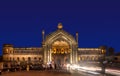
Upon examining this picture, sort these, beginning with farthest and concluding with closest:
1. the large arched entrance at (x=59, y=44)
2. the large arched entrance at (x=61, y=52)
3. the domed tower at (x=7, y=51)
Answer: the large arched entrance at (x=61, y=52)
the domed tower at (x=7, y=51)
the large arched entrance at (x=59, y=44)

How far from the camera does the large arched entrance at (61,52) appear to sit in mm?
107938

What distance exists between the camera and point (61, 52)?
357 ft

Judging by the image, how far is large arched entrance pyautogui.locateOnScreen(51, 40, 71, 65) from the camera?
108 metres

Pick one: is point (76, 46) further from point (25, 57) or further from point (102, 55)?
Result: point (25, 57)

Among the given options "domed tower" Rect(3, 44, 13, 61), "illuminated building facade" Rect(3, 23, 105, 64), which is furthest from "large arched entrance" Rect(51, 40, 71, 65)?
"domed tower" Rect(3, 44, 13, 61)

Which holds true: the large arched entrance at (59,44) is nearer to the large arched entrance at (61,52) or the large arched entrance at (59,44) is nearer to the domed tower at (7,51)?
the large arched entrance at (61,52)

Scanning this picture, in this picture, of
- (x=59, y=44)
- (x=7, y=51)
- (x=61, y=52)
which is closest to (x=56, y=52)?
(x=61, y=52)

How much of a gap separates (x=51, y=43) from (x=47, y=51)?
273 cm

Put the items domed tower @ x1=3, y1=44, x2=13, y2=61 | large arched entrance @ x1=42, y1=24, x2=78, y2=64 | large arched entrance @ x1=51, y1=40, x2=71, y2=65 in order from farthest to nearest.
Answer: large arched entrance @ x1=51, y1=40, x2=71, y2=65 → domed tower @ x1=3, y1=44, x2=13, y2=61 → large arched entrance @ x1=42, y1=24, x2=78, y2=64

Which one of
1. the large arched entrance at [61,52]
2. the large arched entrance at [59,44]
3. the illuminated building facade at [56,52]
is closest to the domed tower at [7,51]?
the illuminated building facade at [56,52]

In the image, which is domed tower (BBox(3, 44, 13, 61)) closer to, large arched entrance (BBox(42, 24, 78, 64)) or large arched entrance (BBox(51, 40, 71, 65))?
large arched entrance (BBox(42, 24, 78, 64))

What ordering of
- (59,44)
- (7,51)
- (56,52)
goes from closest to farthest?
(7,51) < (59,44) < (56,52)

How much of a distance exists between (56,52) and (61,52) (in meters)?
1.74

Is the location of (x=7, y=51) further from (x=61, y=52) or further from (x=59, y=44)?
(x=61, y=52)
